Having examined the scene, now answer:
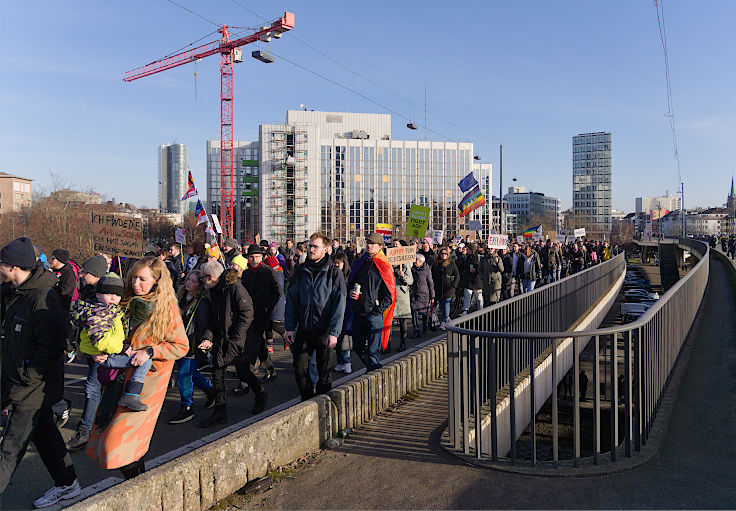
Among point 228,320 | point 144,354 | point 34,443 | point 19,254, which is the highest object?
point 19,254

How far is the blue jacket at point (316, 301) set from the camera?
6008 mm

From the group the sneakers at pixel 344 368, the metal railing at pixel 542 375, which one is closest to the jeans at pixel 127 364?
the metal railing at pixel 542 375

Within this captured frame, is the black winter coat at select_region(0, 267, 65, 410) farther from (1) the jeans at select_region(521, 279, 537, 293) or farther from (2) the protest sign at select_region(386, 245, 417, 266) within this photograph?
(1) the jeans at select_region(521, 279, 537, 293)

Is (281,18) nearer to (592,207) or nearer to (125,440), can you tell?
(125,440)

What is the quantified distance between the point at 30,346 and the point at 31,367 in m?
0.15

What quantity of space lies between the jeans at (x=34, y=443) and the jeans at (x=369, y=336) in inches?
152

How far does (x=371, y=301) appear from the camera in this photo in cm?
767

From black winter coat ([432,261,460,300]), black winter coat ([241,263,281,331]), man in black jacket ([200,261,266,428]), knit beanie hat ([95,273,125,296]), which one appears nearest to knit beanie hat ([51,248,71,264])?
black winter coat ([241,263,281,331])

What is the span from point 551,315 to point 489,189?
11169 centimetres

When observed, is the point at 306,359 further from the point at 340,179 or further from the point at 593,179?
the point at 593,179

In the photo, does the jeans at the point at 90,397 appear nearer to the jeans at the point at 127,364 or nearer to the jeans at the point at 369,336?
the jeans at the point at 127,364

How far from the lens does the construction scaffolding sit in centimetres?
10375

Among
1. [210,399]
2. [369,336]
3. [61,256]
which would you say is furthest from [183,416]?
[61,256]

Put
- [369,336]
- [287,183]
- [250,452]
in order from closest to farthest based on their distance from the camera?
1. [250,452]
2. [369,336]
3. [287,183]
